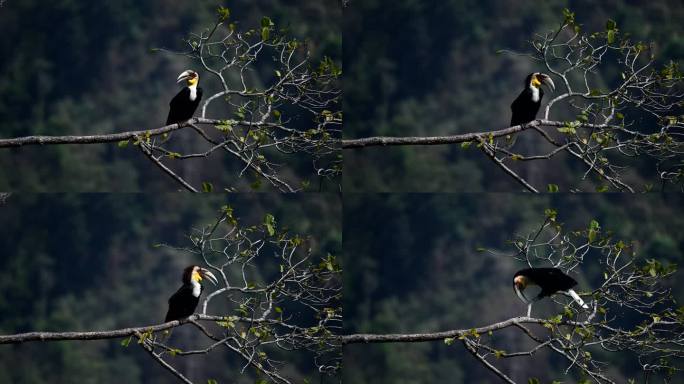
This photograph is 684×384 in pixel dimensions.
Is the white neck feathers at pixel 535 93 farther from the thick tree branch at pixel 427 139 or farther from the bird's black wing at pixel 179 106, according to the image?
the bird's black wing at pixel 179 106

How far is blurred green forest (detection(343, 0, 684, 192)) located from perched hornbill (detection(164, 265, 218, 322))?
2.42ft

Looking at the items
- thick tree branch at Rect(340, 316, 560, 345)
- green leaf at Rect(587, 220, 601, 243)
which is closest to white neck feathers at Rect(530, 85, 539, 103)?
green leaf at Rect(587, 220, 601, 243)

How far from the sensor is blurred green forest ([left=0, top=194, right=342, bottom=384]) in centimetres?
406

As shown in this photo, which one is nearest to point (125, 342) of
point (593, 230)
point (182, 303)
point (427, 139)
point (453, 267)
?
point (182, 303)

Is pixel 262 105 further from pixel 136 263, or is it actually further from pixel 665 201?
pixel 665 201

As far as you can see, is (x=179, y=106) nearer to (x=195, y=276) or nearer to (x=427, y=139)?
(x=195, y=276)

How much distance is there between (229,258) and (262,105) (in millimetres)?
655

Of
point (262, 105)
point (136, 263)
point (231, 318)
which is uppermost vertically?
point (262, 105)

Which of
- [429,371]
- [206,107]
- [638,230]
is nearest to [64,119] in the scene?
[206,107]

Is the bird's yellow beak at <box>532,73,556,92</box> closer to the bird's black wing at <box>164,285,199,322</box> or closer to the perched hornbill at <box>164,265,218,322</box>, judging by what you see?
the perched hornbill at <box>164,265,218,322</box>

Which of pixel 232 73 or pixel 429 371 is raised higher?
pixel 232 73

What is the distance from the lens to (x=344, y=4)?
166 inches

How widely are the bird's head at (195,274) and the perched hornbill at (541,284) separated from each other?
4.13 ft

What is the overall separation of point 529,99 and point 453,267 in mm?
768
